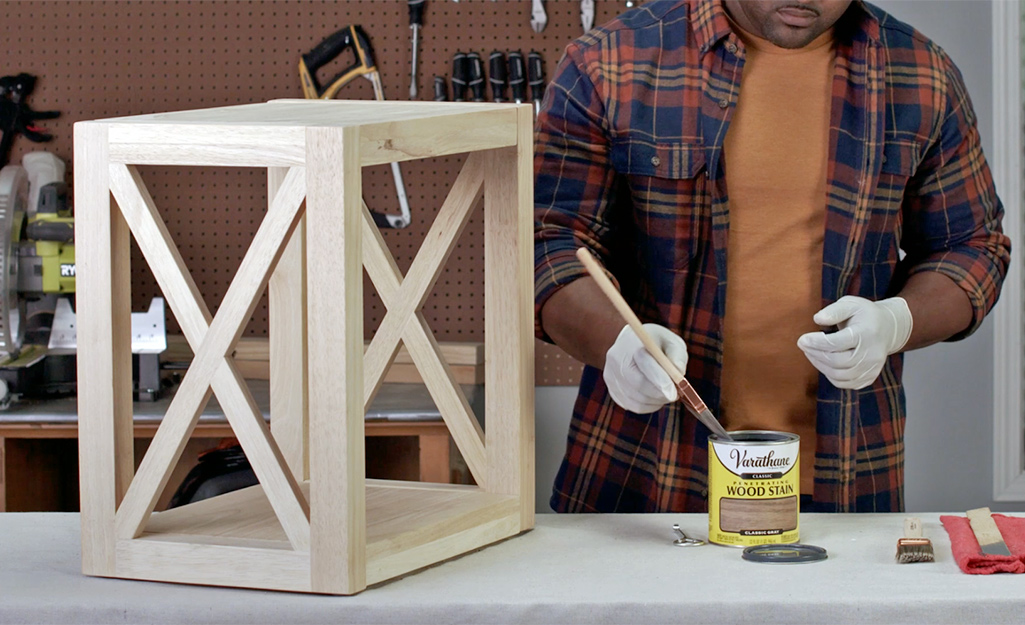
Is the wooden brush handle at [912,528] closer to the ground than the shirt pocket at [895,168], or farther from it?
closer to the ground

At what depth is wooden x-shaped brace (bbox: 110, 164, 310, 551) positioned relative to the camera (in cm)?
91

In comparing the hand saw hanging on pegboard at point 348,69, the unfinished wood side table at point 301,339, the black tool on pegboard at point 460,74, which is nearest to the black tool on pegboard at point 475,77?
the black tool on pegboard at point 460,74

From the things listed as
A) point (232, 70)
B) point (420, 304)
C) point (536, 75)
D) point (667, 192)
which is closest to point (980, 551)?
point (420, 304)

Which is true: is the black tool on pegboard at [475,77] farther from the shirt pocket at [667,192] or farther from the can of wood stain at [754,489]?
the can of wood stain at [754,489]

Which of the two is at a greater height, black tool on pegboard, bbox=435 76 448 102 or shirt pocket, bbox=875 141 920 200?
black tool on pegboard, bbox=435 76 448 102

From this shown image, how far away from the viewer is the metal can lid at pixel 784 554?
3.22 ft

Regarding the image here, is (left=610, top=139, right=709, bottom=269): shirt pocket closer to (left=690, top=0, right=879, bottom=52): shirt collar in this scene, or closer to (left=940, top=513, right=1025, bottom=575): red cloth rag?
(left=690, top=0, right=879, bottom=52): shirt collar

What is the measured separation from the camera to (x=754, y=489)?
39.2 inches

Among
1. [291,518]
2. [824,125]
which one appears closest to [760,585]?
[291,518]

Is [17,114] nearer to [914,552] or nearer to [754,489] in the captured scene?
[754,489]

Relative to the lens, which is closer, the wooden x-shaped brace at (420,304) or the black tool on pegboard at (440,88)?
the wooden x-shaped brace at (420,304)

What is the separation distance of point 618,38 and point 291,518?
86cm

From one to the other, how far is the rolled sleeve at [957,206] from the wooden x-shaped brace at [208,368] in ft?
3.09

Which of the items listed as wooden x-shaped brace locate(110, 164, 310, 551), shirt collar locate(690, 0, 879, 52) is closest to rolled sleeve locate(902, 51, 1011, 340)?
shirt collar locate(690, 0, 879, 52)
